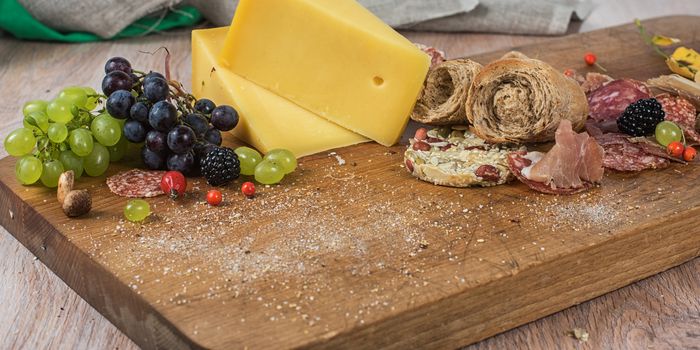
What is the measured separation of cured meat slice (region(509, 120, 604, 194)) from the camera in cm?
265

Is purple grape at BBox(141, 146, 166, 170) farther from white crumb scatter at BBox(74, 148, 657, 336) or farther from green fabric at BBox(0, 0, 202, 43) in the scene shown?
green fabric at BBox(0, 0, 202, 43)

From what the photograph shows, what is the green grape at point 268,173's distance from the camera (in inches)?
106

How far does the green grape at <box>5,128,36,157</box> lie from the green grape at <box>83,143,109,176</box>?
16 cm

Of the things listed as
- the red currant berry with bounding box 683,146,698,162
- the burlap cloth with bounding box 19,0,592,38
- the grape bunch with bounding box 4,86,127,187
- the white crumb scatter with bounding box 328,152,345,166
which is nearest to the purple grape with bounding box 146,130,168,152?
the grape bunch with bounding box 4,86,127,187

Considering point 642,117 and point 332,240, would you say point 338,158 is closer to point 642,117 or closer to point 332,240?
point 332,240

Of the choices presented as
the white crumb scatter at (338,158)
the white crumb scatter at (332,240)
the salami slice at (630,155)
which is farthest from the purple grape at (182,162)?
the salami slice at (630,155)

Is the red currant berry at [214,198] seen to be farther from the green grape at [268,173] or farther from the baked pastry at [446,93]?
the baked pastry at [446,93]

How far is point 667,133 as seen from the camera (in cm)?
292

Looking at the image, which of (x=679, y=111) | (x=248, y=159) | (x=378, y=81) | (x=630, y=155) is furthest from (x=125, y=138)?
(x=679, y=111)

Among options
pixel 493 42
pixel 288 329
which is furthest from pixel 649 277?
pixel 493 42

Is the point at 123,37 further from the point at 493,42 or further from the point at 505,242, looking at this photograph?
the point at 505,242

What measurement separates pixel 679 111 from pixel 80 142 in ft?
6.17

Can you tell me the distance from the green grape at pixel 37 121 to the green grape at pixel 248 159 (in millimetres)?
545

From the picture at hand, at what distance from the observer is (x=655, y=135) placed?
9.72 ft
